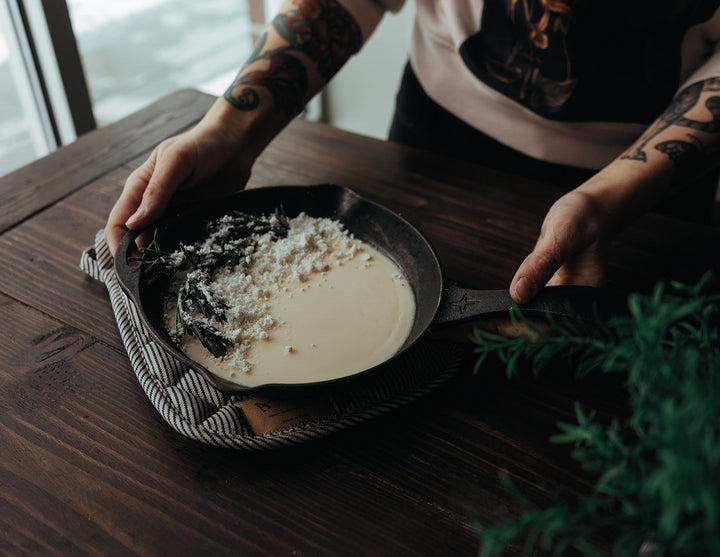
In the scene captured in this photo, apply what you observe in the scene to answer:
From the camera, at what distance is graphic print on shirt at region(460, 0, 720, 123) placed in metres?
0.95

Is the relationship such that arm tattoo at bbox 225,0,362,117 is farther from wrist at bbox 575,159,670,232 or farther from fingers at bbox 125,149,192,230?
wrist at bbox 575,159,670,232

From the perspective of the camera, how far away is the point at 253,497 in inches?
21.6

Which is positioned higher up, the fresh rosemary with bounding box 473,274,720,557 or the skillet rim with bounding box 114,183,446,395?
the fresh rosemary with bounding box 473,274,720,557

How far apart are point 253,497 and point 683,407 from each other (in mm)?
386

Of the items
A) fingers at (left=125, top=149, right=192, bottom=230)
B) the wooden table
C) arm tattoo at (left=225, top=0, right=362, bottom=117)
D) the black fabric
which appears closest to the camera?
the wooden table

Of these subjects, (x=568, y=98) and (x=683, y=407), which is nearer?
(x=683, y=407)

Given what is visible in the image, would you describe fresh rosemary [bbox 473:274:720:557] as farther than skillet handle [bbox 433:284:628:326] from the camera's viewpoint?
No

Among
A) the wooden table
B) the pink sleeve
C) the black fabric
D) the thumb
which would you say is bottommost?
the black fabric

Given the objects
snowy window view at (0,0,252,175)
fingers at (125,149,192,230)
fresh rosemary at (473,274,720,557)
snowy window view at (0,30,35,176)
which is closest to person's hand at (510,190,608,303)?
fresh rosemary at (473,274,720,557)

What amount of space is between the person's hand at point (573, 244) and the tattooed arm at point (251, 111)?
0.46 metres

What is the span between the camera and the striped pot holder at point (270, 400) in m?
0.58

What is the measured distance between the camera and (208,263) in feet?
2.40

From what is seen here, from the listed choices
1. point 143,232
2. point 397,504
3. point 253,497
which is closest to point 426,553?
point 397,504

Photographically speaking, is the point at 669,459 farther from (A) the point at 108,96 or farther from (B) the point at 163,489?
(A) the point at 108,96
